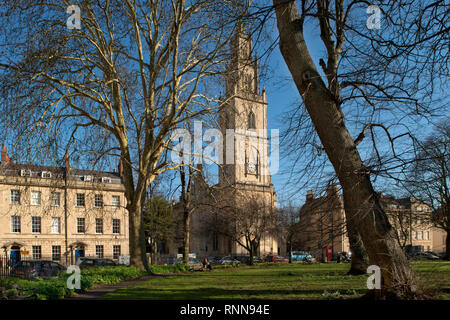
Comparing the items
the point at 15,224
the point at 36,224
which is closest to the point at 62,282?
the point at 15,224

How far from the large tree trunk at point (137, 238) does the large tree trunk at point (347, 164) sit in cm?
1368

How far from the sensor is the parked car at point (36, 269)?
887 inches

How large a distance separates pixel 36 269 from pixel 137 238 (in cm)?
954

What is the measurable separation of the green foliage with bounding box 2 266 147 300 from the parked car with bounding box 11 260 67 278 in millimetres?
3408

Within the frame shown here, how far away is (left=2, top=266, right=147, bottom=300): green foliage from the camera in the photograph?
1118cm

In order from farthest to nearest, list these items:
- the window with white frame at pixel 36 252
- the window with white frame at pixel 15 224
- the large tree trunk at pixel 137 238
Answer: the window with white frame at pixel 36 252 → the window with white frame at pixel 15 224 → the large tree trunk at pixel 137 238

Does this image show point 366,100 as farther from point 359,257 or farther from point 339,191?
point 359,257

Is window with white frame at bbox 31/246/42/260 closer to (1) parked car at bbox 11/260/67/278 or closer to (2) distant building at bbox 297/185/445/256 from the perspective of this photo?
(1) parked car at bbox 11/260/67/278

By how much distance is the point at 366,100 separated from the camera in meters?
8.27

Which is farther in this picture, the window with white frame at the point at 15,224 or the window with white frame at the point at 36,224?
the window with white frame at the point at 36,224

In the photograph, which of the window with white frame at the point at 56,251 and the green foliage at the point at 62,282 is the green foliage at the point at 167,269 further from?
the window with white frame at the point at 56,251

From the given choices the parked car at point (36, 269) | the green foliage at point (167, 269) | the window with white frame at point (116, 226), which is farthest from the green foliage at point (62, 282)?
the window with white frame at point (116, 226)

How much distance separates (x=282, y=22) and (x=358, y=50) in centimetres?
201

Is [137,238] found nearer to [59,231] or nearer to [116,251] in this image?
[59,231]
